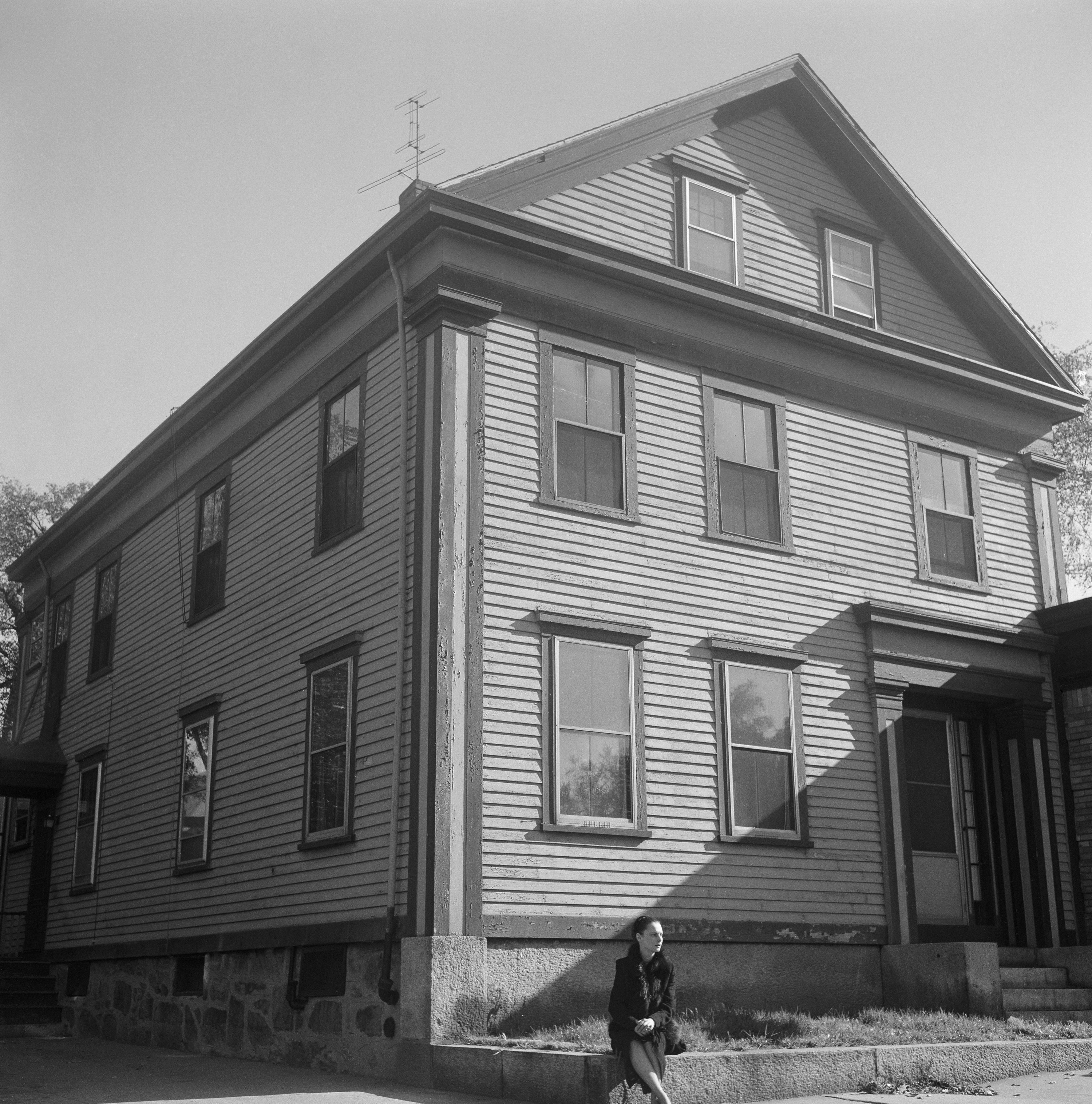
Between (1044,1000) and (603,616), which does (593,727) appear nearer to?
(603,616)

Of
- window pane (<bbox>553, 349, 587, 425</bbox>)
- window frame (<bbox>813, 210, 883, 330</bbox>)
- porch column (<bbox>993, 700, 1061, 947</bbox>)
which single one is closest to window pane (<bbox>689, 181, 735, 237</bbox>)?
window frame (<bbox>813, 210, 883, 330</bbox>)

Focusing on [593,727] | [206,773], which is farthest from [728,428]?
[206,773]

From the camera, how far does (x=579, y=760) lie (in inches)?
575

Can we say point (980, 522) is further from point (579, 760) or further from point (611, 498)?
point (579, 760)

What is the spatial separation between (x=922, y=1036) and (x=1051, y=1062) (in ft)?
4.05

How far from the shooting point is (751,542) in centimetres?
1675

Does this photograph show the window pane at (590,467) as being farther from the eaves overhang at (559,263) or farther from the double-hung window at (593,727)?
the eaves overhang at (559,263)

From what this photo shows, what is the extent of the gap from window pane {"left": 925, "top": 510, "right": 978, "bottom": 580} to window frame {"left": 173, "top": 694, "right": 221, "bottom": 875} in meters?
9.44

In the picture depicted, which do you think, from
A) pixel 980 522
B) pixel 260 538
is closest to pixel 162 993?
pixel 260 538

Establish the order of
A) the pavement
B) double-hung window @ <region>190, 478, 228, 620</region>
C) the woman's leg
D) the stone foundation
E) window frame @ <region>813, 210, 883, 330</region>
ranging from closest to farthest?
the woman's leg
the pavement
the stone foundation
window frame @ <region>813, 210, 883, 330</region>
double-hung window @ <region>190, 478, 228, 620</region>

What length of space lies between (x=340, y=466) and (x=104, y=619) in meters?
8.99

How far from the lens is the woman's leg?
10.1m

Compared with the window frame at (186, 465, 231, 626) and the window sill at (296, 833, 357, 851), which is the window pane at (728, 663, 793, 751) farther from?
the window frame at (186, 465, 231, 626)

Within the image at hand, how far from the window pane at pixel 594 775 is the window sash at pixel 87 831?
10857 millimetres
